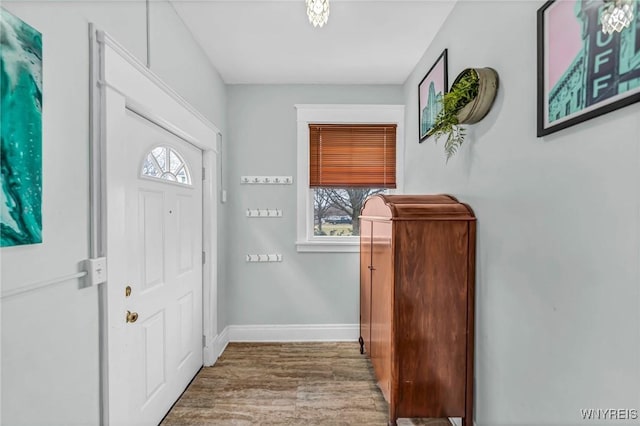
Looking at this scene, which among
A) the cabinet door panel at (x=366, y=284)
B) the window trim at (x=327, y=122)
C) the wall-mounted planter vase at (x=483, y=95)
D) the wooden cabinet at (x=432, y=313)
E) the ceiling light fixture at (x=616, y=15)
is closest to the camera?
the ceiling light fixture at (x=616, y=15)

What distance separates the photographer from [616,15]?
84cm

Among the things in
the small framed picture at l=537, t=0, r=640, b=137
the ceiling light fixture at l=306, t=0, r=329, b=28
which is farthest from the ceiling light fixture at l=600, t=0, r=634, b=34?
the ceiling light fixture at l=306, t=0, r=329, b=28

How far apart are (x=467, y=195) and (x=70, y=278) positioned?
1867 millimetres

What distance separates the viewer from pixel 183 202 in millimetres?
2176

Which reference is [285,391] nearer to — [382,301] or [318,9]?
[382,301]

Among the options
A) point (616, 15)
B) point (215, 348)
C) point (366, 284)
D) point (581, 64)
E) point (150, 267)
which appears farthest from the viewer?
point (215, 348)

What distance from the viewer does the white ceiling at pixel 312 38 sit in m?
1.89

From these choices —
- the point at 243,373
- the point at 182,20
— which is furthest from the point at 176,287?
the point at 182,20

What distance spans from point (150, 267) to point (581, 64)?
211cm

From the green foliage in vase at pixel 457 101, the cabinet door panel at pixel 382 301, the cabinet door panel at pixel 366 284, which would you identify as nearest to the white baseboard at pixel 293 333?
the cabinet door panel at pixel 366 284

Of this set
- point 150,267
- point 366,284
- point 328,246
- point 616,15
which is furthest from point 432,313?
point 150,267

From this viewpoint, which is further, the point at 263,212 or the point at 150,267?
the point at 263,212

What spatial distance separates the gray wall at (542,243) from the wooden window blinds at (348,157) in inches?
46.1

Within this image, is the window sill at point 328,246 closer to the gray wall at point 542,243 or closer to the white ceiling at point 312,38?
the gray wall at point 542,243
